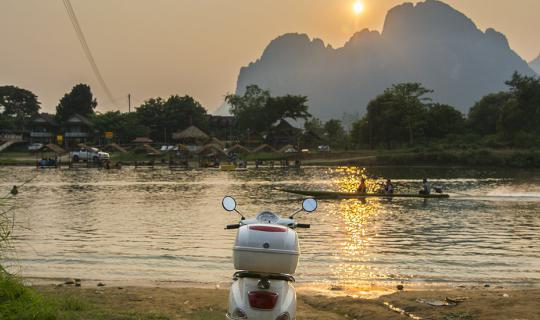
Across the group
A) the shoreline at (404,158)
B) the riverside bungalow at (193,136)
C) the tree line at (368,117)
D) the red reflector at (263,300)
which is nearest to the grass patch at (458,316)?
the red reflector at (263,300)

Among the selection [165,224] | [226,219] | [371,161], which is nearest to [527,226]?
[226,219]

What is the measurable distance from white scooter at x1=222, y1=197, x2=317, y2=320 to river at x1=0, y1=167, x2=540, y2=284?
364 cm

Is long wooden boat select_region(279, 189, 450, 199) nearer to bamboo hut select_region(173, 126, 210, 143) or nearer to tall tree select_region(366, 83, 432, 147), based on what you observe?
tall tree select_region(366, 83, 432, 147)

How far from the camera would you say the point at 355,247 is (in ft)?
60.4

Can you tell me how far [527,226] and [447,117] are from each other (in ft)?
221

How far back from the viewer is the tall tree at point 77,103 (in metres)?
110

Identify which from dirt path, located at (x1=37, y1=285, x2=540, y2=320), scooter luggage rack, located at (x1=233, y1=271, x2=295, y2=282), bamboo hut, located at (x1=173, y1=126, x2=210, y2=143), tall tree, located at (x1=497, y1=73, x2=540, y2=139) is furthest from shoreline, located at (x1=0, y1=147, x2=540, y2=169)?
scooter luggage rack, located at (x1=233, y1=271, x2=295, y2=282)

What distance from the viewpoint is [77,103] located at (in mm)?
111625

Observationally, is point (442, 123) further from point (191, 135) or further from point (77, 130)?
point (77, 130)

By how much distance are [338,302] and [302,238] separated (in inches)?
385

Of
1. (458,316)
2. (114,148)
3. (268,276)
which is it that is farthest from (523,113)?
(268,276)

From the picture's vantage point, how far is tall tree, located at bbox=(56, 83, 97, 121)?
109625 millimetres

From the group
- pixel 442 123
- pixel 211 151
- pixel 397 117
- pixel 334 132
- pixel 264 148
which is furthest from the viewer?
pixel 334 132

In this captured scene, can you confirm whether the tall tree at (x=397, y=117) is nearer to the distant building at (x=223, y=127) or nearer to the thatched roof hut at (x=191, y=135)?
the thatched roof hut at (x=191, y=135)
